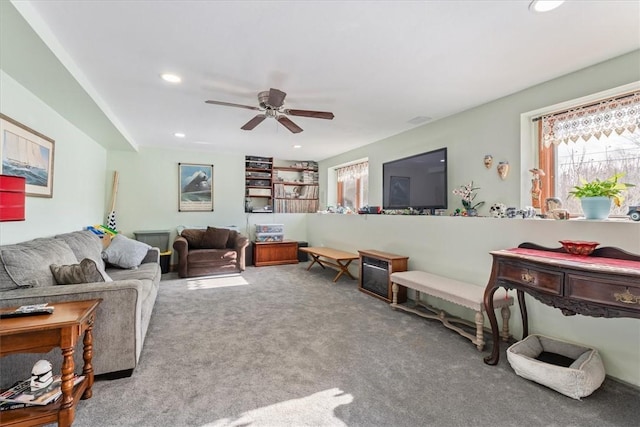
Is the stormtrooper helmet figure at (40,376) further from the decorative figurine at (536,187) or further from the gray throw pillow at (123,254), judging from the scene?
the decorative figurine at (536,187)

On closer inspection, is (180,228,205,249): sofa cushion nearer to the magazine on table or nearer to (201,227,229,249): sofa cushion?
(201,227,229,249): sofa cushion

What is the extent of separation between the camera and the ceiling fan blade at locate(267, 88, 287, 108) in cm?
252

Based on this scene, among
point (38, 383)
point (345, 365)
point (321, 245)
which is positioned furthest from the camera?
point (321, 245)

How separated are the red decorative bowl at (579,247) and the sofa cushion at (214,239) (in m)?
4.87

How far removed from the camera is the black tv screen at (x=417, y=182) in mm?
3482

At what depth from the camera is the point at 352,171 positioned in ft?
19.3

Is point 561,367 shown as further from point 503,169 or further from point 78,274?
point 78,274

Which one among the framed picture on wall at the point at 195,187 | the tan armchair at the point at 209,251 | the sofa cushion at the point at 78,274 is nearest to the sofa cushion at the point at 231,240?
the tan armchair at the point at 209,251

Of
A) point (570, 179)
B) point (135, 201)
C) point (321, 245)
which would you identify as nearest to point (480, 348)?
point (570, 179)

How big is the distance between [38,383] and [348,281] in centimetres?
378

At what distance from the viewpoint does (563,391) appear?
1.81 meters

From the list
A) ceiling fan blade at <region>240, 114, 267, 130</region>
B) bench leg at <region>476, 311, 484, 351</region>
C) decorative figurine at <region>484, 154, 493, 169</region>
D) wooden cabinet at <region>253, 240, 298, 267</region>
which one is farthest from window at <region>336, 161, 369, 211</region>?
bench leg at <region>476, 311, 484, 351</region>

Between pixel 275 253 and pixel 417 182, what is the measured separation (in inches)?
135

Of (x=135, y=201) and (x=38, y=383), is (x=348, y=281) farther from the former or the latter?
(x=135, y=201)
